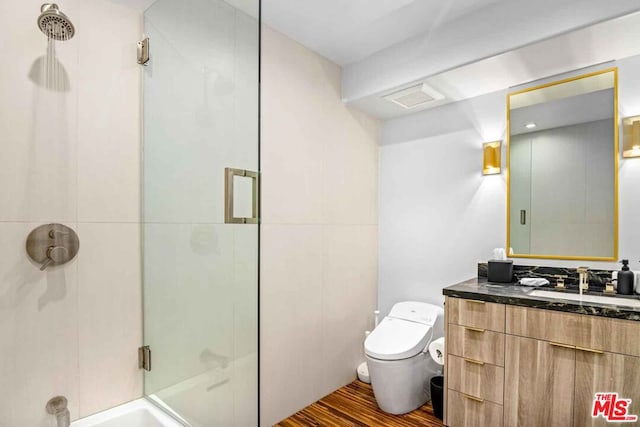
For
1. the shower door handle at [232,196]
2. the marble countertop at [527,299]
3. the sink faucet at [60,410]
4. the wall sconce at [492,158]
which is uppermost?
the wall sconce at [492,158]

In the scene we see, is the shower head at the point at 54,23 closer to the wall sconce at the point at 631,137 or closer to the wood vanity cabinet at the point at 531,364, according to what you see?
the wood vanity cabinet at the point at 531,364

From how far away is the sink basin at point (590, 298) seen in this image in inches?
66.4

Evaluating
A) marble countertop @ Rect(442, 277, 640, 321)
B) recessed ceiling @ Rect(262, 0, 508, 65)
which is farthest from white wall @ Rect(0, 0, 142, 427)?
marble countertop @ Rect(442, 277, 640, 321)

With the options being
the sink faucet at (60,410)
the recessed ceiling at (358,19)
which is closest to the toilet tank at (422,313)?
the recessed ceiling at (358,19)

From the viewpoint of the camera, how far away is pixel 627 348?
153 centimetres

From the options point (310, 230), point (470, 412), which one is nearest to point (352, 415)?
point (470, 412)

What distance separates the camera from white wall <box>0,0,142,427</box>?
4.36 feet

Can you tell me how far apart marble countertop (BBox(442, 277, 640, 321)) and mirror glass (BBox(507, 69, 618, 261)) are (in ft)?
1.10

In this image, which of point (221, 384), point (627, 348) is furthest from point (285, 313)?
point (627, 348)

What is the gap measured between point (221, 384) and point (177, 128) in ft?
3.45

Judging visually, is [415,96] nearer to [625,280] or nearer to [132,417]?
[625,280]

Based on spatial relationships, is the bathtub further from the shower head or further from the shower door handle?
the shower head

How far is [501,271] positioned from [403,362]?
891 millimetres

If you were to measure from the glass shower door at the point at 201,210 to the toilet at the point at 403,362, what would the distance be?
1275mm
